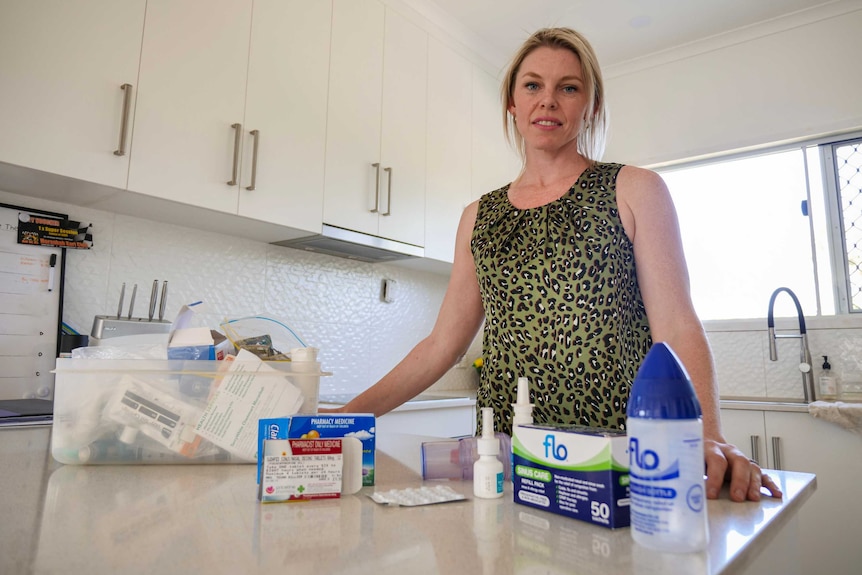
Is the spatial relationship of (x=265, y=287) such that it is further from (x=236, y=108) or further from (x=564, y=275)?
(x=564, y=275)

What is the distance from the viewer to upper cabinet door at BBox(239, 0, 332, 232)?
201 centimetres

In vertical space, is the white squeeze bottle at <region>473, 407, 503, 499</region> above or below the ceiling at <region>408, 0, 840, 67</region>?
below

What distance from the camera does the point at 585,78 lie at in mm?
1100

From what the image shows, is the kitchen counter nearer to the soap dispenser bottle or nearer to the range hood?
the range hood

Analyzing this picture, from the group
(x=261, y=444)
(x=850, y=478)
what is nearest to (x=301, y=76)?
(x=261, y=444)

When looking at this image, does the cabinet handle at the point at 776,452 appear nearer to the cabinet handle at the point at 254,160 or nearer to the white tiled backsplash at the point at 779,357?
the white tiled backsplash at the point at 779,357

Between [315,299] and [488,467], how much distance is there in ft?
6.72

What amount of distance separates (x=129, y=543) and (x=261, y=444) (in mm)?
178

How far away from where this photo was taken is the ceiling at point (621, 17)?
2803mm

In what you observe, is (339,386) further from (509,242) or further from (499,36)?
(499,36)

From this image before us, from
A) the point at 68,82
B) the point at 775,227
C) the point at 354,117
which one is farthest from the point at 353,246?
the point at 775,227

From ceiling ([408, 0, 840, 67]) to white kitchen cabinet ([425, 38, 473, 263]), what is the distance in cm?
22

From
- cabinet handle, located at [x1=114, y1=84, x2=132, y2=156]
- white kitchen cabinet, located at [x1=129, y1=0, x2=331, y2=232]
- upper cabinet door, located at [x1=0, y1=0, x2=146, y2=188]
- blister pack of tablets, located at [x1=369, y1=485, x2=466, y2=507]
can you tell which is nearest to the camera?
blister pack of tablets, located at [x1=369, y1=485, x2=466, y2=507]

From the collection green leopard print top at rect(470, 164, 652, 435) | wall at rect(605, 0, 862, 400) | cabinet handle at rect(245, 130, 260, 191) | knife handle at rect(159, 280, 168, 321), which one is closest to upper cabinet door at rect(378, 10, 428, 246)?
cabinet handle at rect(245, 130, 260, 191)
